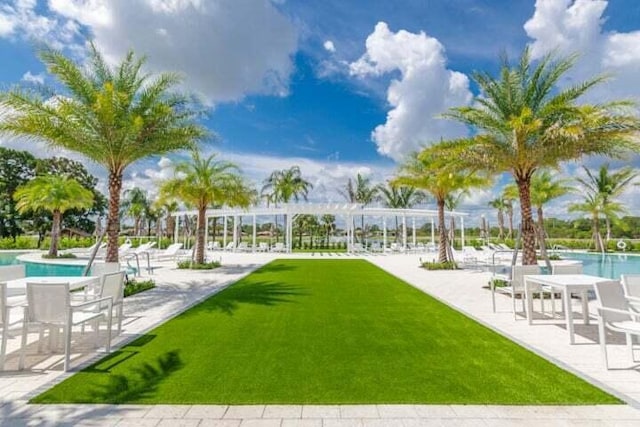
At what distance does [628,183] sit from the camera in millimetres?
26516

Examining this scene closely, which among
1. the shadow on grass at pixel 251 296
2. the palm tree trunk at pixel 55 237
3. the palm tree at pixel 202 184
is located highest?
the palm tree at pixel 202 184

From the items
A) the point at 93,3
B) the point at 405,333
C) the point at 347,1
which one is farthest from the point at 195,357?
the point at 347,1

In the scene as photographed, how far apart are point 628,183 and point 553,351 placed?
29567 mm

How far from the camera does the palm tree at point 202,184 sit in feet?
51.9

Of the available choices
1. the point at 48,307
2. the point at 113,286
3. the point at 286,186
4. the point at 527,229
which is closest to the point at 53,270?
the point at 113,286

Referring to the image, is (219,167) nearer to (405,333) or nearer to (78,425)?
(405,333)

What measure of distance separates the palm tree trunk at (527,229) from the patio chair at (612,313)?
18.0 ft

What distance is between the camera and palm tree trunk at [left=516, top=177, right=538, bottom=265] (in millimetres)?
9672

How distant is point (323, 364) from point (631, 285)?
13.6ft

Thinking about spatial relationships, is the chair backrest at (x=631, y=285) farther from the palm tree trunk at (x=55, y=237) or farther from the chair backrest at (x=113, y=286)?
the palm tree trunk at (x=55, y=237)

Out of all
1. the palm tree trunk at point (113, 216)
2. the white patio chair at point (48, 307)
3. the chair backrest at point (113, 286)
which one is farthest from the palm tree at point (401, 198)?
the white patio chair at point (48, 307)

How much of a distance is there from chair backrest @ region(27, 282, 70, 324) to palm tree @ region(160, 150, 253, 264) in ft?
39.6

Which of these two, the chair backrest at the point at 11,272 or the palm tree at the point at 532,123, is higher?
the palm tree at the point at 532,123

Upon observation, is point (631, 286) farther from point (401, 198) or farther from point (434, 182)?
point (401, 198)
